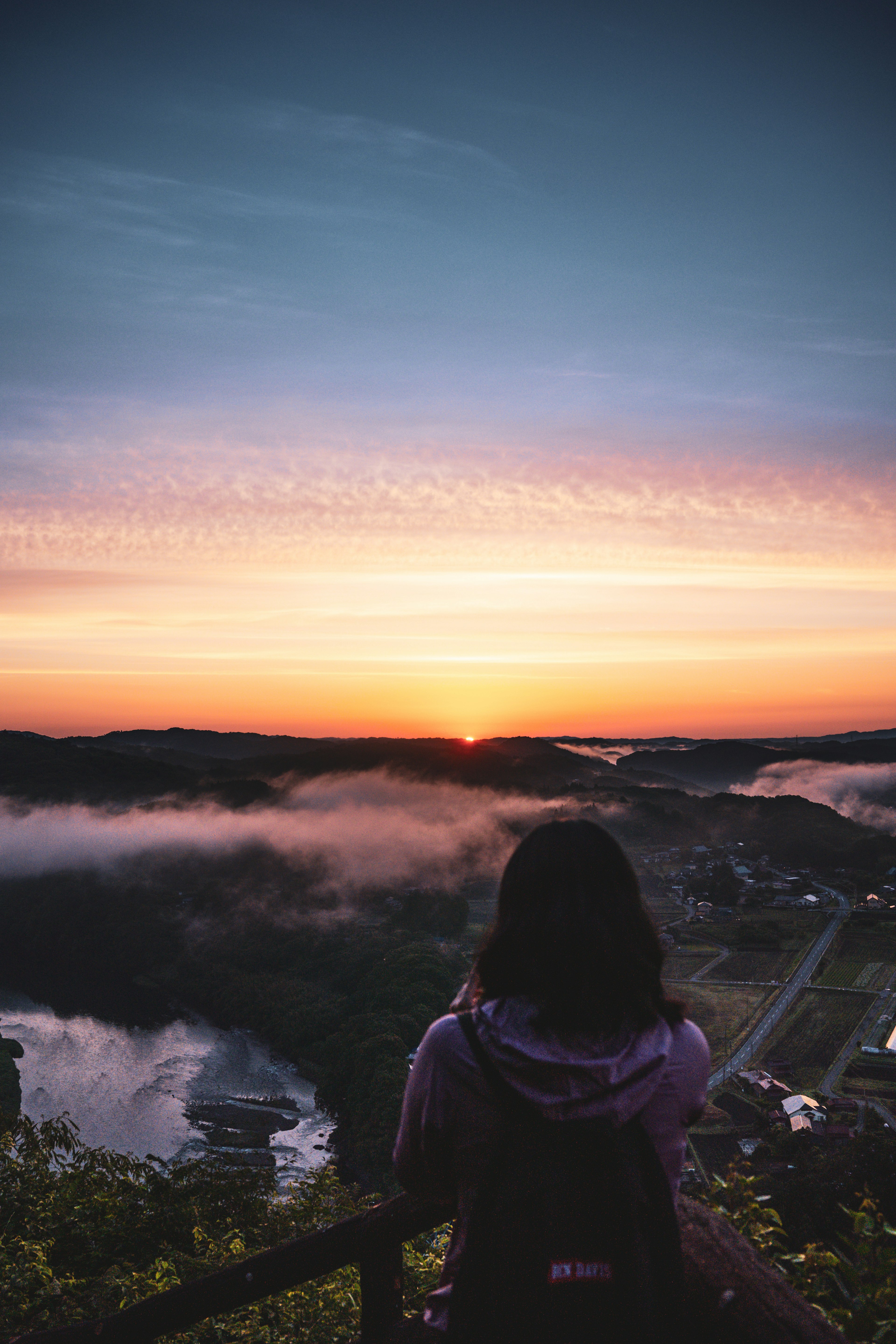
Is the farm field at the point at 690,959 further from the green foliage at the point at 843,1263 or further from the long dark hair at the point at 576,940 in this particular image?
the long dark hair at the point at 576,940

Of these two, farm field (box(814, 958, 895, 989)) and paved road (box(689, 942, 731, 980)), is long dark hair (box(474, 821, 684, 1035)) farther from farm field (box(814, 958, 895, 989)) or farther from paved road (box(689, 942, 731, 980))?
farm field (box(814, 958, 895, 989))

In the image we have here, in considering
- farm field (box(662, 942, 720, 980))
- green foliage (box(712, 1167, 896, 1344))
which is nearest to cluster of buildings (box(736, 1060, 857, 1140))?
farm field (box(662, 942, 720, 980))

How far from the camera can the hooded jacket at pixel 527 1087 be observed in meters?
1.66

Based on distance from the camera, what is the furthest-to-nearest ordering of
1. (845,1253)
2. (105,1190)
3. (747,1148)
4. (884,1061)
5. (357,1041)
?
1. (884,1061)
2. (357,1041)
3. (747,1148)
4. (105,1190)
5. (845,1253)

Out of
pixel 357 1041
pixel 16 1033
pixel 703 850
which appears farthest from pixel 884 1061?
pixel 703 850

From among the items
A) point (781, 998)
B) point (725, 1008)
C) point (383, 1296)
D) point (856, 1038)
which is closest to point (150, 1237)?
point (383, 1296)

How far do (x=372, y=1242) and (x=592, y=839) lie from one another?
1522 mm

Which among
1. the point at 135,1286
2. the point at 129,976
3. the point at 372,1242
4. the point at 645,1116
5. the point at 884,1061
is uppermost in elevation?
the point at 645,1116

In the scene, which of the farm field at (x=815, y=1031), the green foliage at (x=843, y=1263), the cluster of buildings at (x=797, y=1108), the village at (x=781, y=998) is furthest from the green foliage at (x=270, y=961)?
the farm field at (x=815, y=1031)

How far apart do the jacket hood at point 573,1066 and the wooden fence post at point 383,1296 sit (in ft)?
4.05

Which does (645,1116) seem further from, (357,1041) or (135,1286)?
(357,1041)

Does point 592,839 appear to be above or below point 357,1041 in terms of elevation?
above

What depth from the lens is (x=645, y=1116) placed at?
1.74 m

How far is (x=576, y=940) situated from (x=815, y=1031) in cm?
7401
